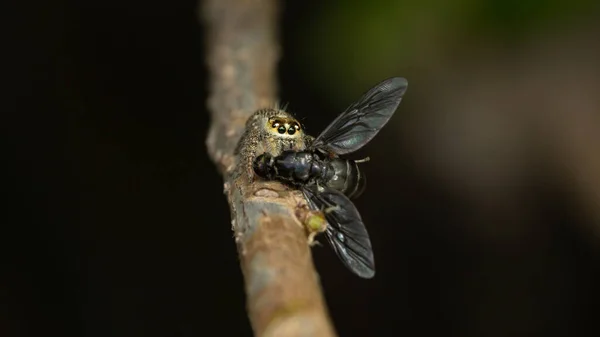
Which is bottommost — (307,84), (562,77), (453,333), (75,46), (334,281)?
(453,333)

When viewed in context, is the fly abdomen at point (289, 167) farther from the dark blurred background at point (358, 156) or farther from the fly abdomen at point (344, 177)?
the dark blurred background at point (358, 156)

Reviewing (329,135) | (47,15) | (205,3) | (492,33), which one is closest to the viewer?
(329,135)

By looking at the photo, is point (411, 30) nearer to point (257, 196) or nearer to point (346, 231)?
point (346, 231)

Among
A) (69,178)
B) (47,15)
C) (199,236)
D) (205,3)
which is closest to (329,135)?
(205,3)

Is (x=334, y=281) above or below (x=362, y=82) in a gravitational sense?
below

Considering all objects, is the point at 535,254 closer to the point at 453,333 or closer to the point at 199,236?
the point at 453,333

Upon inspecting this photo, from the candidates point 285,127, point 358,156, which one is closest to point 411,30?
point 358,156
